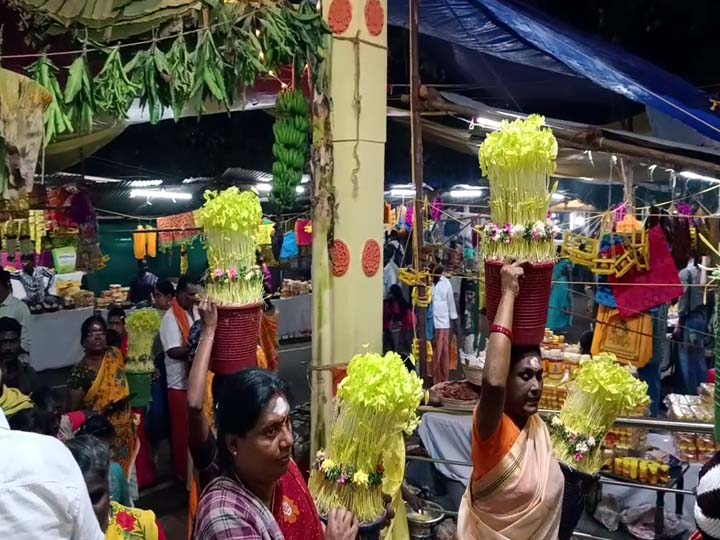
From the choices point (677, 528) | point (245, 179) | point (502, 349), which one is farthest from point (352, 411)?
point (245, 179)

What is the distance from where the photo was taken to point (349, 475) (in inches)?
78.1

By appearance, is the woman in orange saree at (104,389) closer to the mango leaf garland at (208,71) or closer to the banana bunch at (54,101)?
the banana bunch at (54,101)

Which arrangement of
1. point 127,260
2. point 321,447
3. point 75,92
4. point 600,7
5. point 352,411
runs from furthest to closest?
point 127,260
point 600,7
point 321,447
point 75,92
point 352,411

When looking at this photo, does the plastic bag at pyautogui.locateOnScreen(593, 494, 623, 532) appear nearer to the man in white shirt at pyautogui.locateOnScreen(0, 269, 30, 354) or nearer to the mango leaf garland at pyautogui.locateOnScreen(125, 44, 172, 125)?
the mango leaf garland at pyautogui.locateOnScreen(125, 44, 172, 125)

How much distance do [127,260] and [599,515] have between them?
8.81 m

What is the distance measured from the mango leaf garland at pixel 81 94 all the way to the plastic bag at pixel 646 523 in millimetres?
4162

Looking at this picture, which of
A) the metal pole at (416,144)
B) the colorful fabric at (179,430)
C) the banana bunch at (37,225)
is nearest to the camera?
the metal pole at (416,144)

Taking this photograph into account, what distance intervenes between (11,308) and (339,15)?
3771mm

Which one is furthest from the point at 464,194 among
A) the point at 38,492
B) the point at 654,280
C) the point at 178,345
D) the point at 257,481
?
the point at 38,492

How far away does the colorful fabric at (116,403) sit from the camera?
13.3 feet

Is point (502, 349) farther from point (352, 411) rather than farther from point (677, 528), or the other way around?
point (677, 528)

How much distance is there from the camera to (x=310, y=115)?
3.08 metres

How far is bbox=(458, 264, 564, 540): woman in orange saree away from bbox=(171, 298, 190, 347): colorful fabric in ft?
10.4

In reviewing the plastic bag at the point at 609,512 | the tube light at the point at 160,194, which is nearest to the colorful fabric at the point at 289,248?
the tube light at the point at 160,194
